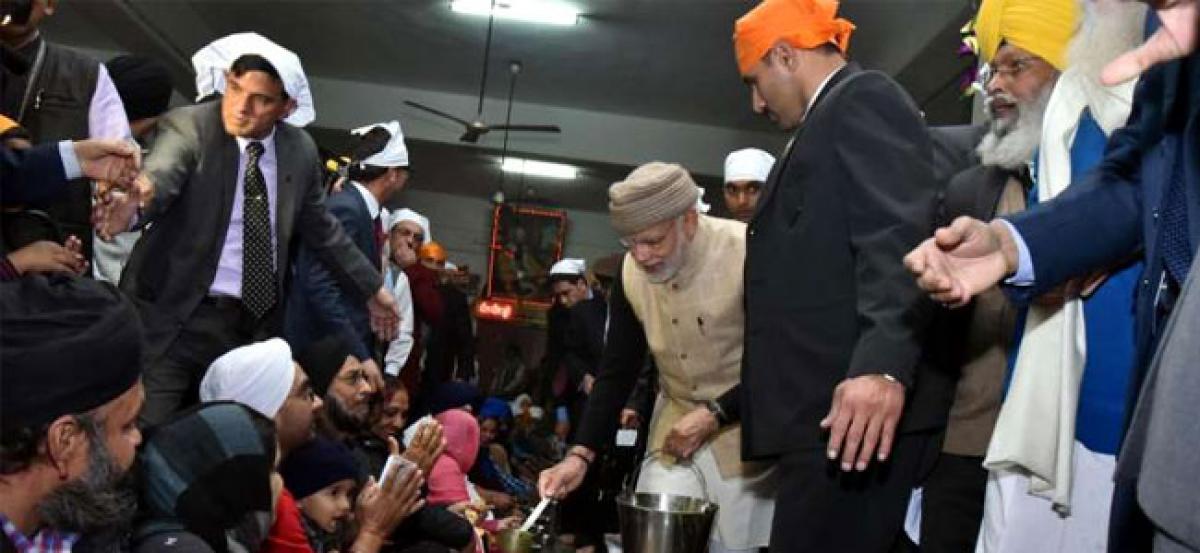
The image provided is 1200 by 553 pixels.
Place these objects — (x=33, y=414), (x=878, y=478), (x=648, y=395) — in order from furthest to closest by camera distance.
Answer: (x=648, y=395)
(x=878, y=478)
(x=33, y=414)

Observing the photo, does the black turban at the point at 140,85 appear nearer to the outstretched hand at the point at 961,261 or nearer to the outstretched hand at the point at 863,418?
the outstretched hand at the point at 863,418

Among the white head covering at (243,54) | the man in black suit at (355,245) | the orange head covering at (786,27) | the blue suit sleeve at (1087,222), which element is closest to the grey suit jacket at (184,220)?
the white head covering at (243,54)

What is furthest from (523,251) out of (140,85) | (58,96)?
(58,96)

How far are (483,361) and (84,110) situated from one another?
1546cm

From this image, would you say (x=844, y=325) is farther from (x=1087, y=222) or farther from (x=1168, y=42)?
(x=1168, y=42)

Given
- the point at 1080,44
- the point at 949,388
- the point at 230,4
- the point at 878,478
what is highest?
the point at 230,4

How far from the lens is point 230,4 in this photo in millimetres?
11297

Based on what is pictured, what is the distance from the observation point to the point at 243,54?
3.70 m

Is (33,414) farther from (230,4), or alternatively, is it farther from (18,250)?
(230,4)

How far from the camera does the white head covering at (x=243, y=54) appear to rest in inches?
145

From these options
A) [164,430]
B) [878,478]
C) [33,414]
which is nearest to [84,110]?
[164,430]

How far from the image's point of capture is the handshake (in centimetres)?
245

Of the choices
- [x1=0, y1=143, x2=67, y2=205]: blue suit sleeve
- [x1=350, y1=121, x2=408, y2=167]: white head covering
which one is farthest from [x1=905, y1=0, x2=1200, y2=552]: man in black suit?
[x1=350, y1=121, x2=408, y2=167]: white head covering

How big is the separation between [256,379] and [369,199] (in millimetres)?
2394
